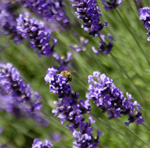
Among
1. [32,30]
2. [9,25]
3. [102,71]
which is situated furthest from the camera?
[102,71]

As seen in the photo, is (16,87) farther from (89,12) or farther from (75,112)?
(89,12)

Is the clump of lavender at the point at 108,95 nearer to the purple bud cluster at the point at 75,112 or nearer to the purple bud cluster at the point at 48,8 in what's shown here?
the purple bud cluster at the point at 75,112

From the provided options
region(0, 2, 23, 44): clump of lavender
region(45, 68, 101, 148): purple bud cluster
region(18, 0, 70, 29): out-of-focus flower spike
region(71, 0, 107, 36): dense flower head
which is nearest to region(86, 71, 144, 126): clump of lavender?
region(45, 68, 101, 148): purple bud cluster

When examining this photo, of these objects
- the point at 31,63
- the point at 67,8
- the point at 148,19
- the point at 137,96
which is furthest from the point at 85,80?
the point at 148,19

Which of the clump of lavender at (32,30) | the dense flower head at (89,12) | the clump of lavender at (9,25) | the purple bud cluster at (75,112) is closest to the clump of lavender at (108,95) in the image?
the purple bud cluster at (75,112)

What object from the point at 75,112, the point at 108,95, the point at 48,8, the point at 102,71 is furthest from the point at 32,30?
the point at 102,71

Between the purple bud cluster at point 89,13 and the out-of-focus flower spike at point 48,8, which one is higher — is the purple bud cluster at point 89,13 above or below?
below

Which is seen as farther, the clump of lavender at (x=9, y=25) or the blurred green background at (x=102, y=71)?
the blurred green background at (x=102, y=71)

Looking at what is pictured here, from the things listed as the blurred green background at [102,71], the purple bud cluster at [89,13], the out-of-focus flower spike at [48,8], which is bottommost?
the blurred green background at [102,71]
